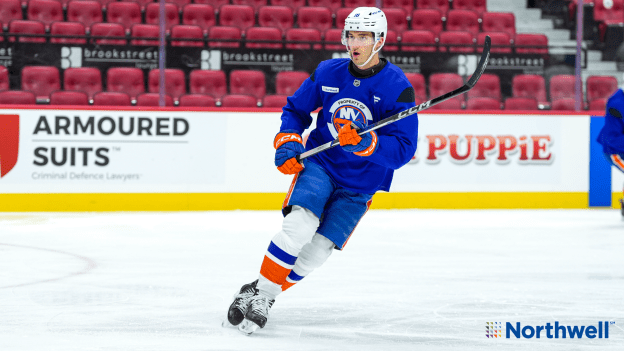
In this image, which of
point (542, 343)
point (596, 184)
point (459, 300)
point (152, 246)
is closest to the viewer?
point (542, 343)

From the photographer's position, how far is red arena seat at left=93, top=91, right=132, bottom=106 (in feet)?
23.2

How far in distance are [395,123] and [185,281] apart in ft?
4.33

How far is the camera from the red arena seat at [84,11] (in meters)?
8.27

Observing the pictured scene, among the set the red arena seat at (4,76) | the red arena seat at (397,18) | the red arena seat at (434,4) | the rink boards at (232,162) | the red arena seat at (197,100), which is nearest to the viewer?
the red arena seat at (4,76)

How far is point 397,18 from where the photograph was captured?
9258 millimetres

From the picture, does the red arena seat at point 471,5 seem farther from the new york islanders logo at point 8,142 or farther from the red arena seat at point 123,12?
the new york islanders logo at point 8,142

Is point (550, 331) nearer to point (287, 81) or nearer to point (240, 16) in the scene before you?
point (287, 81)

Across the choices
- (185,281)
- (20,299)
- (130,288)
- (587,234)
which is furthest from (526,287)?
(587,234)

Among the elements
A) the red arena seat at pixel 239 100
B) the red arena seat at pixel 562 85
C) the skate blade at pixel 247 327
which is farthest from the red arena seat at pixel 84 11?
the skate blade at pixel 247 327

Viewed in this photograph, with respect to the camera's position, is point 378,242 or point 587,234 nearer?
point 378,242

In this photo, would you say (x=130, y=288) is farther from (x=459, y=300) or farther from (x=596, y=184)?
(x=596, y=184)

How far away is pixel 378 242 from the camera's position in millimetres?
4926

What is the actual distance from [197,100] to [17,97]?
Result: 1639 mm

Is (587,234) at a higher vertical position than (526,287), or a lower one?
lower
